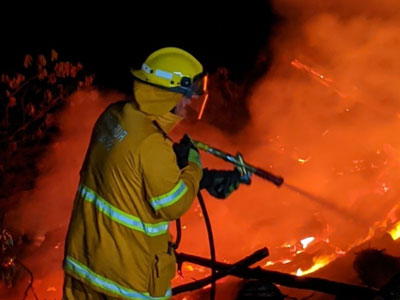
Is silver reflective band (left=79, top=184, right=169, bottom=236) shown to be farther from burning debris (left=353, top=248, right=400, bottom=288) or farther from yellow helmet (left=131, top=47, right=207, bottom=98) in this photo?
burning debris (left=353, top=248, right=400, bottom=288)

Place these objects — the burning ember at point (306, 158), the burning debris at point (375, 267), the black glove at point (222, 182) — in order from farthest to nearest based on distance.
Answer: the burning ember at point (306, 158) → the burning debris at point (375, 267) → the black glove at point (222, 182)

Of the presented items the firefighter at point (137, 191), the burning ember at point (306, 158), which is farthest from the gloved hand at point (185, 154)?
the burning ember at point (306, 158)

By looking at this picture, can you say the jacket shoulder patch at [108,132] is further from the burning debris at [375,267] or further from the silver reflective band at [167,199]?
the burning debris at [375,267]

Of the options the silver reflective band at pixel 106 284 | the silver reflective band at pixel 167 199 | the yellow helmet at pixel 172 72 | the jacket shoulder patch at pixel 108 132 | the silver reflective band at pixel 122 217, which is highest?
the yellow helmet at pixel 172 72

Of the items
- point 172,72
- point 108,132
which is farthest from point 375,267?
point 108,132

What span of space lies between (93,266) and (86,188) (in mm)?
428

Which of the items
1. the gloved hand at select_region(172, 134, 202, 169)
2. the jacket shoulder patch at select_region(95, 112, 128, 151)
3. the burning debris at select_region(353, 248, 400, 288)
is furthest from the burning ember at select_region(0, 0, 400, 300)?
the jacket shoulder patch at select_region(95, 112, 128, 151)

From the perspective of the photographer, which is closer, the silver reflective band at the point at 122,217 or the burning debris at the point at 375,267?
the silver reflective band at the point at 122,217

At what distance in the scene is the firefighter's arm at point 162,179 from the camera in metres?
2.77

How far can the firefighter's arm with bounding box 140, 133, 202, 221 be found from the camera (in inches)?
109

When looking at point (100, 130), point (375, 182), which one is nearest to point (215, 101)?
point (375, 182)

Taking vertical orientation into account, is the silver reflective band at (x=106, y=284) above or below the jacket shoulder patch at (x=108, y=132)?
below

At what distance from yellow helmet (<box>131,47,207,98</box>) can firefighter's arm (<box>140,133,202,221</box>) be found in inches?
13.3

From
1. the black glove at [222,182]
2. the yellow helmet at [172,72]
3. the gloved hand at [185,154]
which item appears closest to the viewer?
the yellow helmet at [172,72]
